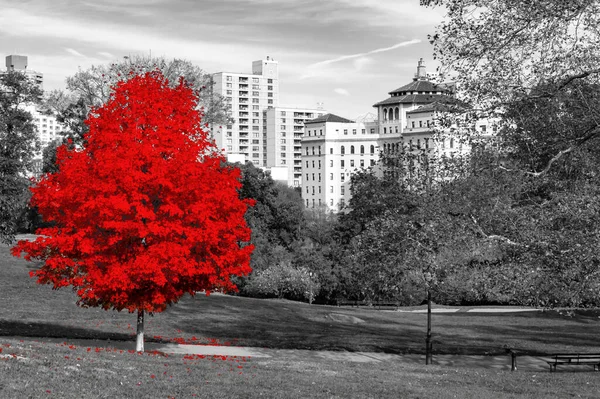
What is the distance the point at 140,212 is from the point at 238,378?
17.8ft

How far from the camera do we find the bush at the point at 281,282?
2469 inches

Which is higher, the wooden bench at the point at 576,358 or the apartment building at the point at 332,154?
the apartment building at the point at 332,154

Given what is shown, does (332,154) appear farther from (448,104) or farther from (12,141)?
(448,104)

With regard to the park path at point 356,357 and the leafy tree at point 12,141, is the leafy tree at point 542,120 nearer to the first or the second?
the park path at point 356,357

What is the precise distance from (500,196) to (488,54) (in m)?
3.35

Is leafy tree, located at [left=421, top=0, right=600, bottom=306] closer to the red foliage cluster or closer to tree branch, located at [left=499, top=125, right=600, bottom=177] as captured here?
tree branch, located at [left=499, top=125, right=600, bottom=177]

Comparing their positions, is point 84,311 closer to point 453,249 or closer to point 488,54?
point 453,249

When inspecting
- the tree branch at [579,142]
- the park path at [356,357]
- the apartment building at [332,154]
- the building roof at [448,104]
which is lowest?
the park path at [356,357]

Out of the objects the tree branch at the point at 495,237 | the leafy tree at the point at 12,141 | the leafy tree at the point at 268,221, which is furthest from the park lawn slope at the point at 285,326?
the leafy tree at the point at 268,221

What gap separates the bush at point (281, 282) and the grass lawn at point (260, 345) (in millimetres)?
17059

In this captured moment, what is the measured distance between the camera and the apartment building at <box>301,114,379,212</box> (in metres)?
171

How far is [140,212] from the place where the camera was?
2125 centimetres

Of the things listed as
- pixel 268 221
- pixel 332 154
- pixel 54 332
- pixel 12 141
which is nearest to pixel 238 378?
pixel 54 332

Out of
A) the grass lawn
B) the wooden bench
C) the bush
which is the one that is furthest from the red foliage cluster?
the bush
